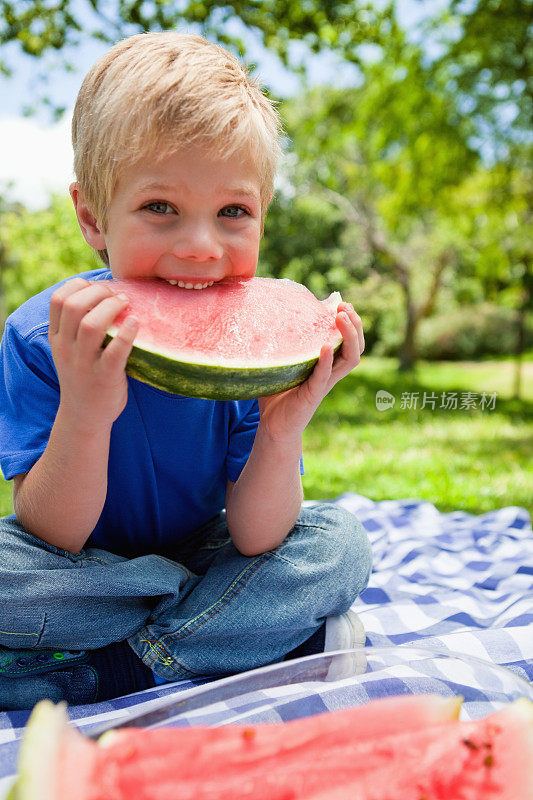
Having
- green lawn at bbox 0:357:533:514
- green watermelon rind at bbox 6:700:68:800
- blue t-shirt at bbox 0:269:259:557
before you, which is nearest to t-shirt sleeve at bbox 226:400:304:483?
blue t-shirt at bbox 0:269:259:557

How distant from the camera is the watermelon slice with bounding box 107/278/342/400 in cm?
137

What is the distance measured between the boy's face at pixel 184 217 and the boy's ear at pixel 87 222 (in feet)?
0.51

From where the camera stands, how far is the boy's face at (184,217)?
1449 millimetres

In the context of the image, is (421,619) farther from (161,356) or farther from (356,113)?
(356,113)

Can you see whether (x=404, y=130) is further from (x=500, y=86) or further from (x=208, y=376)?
(x=208, y=376)

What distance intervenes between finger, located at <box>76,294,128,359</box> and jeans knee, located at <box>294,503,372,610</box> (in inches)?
32.5

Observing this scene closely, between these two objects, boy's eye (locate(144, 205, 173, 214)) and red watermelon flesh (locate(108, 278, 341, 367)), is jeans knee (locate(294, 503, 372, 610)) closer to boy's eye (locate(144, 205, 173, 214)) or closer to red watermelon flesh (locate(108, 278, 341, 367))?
red watermelon flesh (locate(108, 278, 341, 367))

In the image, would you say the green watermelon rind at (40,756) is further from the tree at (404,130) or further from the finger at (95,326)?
the tree at (404,130)

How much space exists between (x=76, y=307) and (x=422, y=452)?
4462 millimetres

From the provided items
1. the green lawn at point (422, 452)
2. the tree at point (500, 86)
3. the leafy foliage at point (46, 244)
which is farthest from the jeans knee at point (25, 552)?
the leafy foliage at point (46, 244)

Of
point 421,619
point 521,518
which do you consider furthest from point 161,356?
point 521,518

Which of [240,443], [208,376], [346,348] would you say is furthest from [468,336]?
[208,376]

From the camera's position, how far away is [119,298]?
132 centimetres

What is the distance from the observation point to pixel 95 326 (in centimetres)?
125
